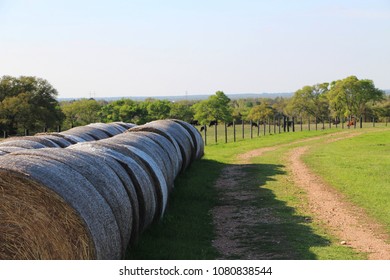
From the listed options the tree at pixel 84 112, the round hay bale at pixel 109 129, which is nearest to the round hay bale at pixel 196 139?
the round hay bale at pixel 109 129

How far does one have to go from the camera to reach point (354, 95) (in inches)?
3083

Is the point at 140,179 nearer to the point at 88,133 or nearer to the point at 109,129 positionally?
the point at 88,133

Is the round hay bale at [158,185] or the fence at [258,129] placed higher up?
the round hay bale at [158,185]

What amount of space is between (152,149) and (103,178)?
17.8 ft

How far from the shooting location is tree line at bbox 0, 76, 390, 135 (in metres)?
42.3

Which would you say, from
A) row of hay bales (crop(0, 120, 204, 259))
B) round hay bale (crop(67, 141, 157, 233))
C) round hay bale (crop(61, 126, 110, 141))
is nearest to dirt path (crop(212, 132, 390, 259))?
round hay bale (crop(67, 141, 157, 233))

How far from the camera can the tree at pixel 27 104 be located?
1643 inches

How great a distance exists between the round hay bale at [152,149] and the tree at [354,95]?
218ft

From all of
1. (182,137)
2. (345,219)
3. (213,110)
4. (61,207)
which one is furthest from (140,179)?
(213,110)

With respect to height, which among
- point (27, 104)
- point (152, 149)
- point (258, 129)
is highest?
point (27, 104)

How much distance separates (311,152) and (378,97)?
190 ft

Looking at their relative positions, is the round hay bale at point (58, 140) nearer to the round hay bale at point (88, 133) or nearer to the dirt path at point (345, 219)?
the round hay bale at point (88, 133)

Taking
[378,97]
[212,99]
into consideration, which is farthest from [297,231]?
[378,97]

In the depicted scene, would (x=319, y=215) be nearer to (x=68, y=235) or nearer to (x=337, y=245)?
(x=337, y=245)
